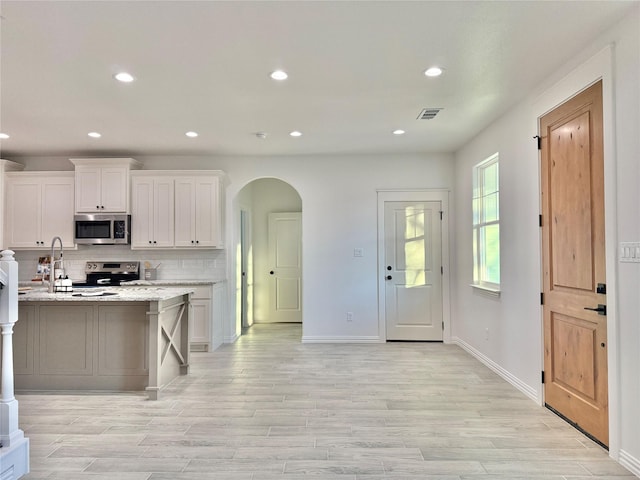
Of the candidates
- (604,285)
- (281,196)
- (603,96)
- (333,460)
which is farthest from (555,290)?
(281,196)

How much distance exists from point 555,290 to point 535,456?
122 centimetres

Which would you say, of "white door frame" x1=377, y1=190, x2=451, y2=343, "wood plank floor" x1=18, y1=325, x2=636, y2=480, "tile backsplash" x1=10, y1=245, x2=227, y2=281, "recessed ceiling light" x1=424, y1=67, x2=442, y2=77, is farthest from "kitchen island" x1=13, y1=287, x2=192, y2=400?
"white door frame" x1=377, y1=190, x2=451, y2=343

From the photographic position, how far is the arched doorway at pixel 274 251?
24.0ft

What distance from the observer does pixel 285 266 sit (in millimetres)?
7344

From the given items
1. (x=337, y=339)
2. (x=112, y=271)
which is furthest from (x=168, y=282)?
(x=337, y=339)

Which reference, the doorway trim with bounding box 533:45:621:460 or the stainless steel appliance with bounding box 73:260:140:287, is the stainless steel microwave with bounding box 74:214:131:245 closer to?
the stainless steel appliance with bounding box 73:260:140:287

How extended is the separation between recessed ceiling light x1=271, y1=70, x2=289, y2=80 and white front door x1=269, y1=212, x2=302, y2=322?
13.9 feet

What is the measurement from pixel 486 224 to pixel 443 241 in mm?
1061

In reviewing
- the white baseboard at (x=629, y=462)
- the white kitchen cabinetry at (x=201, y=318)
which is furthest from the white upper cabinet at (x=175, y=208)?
the white baseboard at (x=629, y=462)

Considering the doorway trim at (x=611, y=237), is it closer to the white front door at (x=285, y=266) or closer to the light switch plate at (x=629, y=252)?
the light switch plate at (x=629, y=252)

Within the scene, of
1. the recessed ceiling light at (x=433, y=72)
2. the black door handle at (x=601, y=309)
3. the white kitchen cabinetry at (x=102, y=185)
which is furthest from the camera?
the white kitchen cabinetry at (x=102, y=185)

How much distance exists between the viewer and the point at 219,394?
3.62 meters

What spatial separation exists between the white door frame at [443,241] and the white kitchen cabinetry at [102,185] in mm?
3453

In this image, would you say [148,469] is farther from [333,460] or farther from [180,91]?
[180,91]
